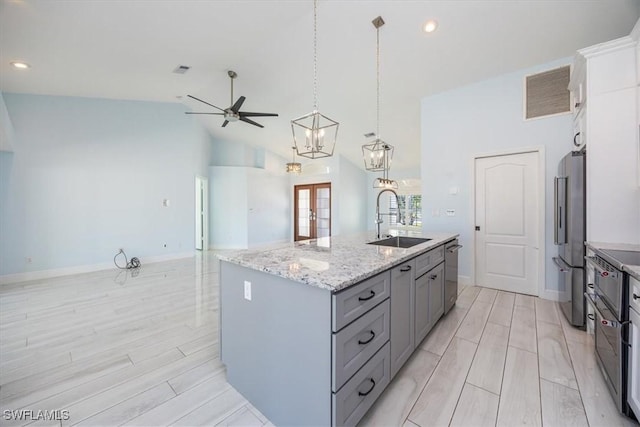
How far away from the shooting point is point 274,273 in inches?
55.5

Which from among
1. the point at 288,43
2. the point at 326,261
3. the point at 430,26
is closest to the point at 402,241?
the point at 326,261

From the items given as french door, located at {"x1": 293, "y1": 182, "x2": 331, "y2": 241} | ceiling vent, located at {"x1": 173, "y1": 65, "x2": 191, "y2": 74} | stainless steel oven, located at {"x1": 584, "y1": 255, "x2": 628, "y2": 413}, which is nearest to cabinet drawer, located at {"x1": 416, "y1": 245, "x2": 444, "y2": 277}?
stainless steel oven, located at {"x1": 584, "y1": 255, "x2": 628, "y2": 413}

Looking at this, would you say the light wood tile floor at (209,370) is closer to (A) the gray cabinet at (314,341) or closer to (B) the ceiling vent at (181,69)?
(A) the gray cabinet at (314,341)

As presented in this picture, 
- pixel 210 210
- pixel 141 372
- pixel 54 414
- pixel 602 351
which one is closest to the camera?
pixel 54 414

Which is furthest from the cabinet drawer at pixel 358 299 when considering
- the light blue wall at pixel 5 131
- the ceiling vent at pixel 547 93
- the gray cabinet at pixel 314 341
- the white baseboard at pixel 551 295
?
the light blue wall at pixel 5 131

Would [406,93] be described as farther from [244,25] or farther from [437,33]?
[244,25]

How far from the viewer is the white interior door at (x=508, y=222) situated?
3531mm

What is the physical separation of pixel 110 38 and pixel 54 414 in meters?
3.60

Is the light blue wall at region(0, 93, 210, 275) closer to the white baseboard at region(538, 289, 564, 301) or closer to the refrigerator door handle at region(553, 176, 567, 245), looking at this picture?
the refrigerator door handle at region(553, 176, 567, 245)

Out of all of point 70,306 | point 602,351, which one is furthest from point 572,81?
point 70,306

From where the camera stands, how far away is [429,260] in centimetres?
228

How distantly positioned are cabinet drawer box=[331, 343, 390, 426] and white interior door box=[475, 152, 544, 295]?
3064 millimetres

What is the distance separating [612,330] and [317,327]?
1.80 metres

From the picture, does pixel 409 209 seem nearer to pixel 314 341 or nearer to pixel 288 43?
pixel 288 43
